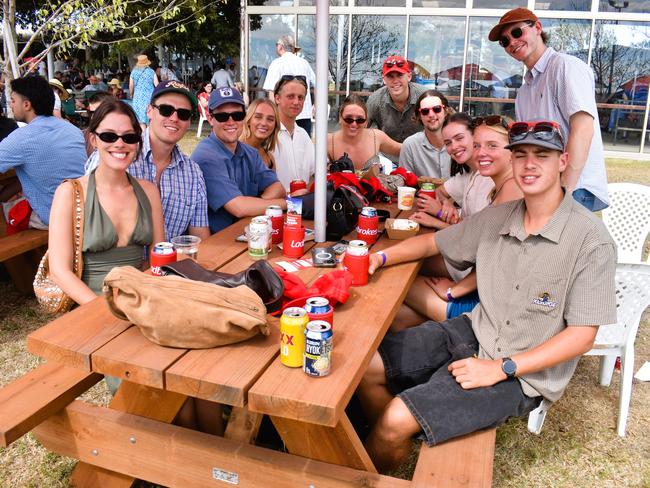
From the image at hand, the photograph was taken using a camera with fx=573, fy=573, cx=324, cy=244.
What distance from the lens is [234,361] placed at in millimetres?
1677

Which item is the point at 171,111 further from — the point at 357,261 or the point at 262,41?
the point at 262,41

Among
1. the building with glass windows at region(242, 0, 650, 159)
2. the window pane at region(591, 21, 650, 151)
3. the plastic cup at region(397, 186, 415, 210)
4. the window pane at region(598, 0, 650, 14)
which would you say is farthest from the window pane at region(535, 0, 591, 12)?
the plastic cup at region(397, 186, 415, 210)

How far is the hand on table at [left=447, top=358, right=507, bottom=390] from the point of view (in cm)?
208

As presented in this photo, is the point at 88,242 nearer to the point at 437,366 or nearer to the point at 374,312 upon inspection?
the point at 374,312

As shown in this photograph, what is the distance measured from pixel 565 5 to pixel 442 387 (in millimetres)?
12201

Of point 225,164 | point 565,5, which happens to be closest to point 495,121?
point 225,164

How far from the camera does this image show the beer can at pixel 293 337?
1.62 metres

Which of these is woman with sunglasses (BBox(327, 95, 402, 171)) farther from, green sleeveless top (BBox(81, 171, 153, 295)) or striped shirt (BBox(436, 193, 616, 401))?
striped shirt (BBox(436, 193, 616, 401))

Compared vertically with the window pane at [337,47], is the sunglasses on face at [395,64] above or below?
below

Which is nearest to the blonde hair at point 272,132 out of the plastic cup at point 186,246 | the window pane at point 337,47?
the plastic cup at point 186,246

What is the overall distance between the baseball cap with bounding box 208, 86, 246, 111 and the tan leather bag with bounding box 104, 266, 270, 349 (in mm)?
1896

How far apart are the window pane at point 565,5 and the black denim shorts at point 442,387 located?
A: 11584 millimetres

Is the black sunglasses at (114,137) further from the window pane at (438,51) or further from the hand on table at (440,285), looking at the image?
the window pane at (438,51)

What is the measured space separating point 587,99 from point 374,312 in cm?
210
